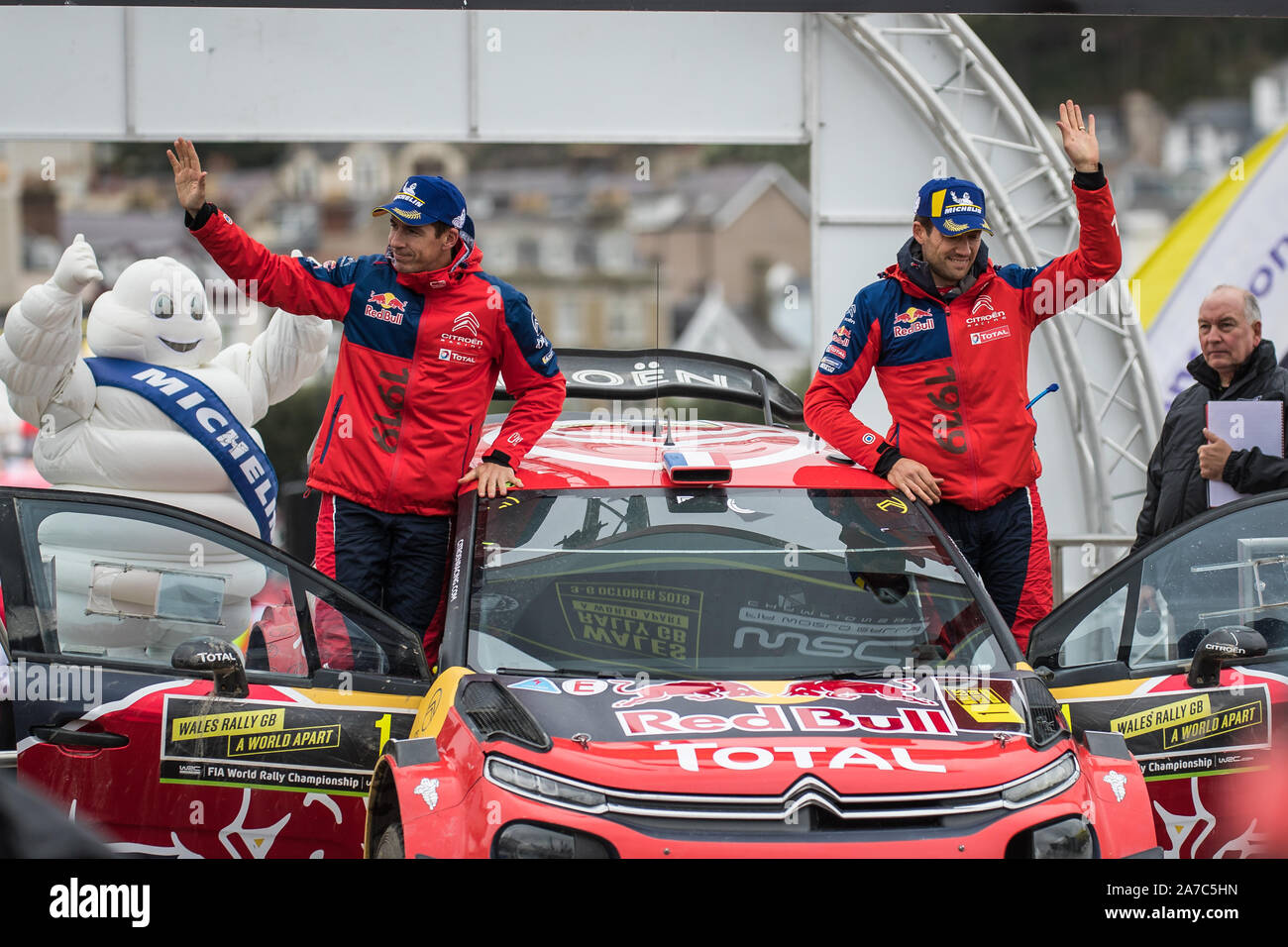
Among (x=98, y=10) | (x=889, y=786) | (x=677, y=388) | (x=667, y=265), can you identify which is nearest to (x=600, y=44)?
(x=98, y=10)

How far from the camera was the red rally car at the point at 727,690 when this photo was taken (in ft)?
9.52

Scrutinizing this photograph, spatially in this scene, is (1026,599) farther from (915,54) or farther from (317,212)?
(317,212)

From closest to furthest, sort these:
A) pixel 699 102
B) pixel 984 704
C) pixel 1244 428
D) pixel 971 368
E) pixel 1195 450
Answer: pixel 984 704
pixel 971 368
pixel 1244 428
pixel 1195 450
pixel 699 102

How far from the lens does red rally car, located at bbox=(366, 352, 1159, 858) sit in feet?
9.52

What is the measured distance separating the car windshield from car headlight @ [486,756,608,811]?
454 millimetres

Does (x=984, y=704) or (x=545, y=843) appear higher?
(x=984, y=704)

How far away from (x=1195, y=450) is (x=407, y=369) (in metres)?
2.68

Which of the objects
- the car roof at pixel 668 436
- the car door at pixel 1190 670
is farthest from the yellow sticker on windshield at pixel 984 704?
the car roof at pixel 668 436

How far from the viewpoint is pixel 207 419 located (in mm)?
5020

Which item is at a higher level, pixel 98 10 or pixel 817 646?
pixel 98 10

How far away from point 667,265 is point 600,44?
55941mm

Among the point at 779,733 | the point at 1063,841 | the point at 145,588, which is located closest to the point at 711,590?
the point at 779,733

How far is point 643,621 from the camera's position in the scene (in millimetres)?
3584

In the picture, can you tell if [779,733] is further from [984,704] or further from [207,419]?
[207,419]
